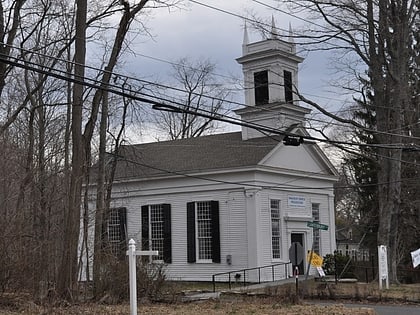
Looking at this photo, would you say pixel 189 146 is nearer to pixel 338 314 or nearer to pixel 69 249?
pixel 69 249

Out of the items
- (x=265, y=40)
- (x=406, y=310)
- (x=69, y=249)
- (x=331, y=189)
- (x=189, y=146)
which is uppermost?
(x=265, y=40)

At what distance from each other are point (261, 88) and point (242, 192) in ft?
21.9

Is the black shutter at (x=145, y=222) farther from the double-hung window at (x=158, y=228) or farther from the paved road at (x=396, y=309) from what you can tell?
the paved road at (x=396, y=309)

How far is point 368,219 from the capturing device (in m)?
46.9

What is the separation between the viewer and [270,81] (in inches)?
1406

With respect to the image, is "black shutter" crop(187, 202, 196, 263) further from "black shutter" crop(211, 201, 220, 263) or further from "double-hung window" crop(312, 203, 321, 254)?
"double-hung window" crop(312, 203, 321, 254)

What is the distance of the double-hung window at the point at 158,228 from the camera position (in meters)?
34.6

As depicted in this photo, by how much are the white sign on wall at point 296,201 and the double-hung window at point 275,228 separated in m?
0.95

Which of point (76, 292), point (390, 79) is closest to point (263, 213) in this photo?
point (390, 79)

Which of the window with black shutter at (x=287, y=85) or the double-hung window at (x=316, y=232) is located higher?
the window with black shutter at (x=287, y=85)

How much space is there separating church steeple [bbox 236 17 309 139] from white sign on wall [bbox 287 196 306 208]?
3.78 m

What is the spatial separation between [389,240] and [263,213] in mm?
5994

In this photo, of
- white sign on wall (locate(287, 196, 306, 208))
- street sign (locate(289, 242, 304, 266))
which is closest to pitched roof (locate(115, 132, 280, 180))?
white sign on wall (locate(287, 196, 306, 208))

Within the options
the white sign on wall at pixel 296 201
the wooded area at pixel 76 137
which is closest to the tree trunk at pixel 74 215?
the wooded area at pixel 76 137
